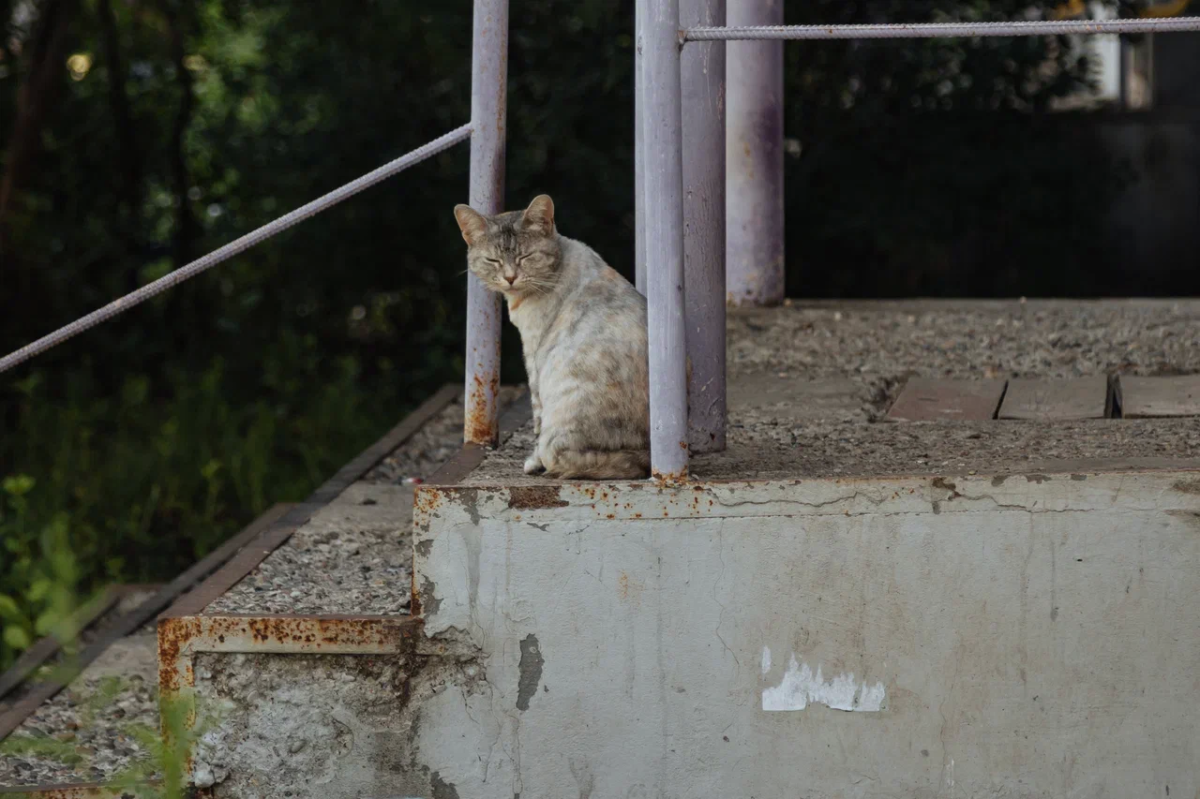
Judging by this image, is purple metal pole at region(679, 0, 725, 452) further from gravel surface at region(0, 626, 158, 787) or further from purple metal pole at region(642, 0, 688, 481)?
gravel surface at region(0, 626, 158, 787)

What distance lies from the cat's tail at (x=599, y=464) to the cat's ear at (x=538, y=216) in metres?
0.57

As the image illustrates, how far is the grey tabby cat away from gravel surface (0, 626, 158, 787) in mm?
1195

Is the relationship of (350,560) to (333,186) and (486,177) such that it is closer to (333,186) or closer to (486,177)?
(486,177)

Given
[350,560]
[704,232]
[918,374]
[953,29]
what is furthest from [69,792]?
[918,374]

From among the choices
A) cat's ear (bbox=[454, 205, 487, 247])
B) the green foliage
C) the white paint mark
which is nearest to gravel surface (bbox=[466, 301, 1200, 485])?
the white paint mark

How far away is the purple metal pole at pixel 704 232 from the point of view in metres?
3.49

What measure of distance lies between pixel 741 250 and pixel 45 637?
286 centimetres

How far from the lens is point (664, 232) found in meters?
2.91

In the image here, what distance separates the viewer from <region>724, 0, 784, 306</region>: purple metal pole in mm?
5500

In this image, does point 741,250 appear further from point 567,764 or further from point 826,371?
point 567,764

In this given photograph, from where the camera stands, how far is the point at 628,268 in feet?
25.1

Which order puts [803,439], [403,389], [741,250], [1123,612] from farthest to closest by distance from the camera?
[403,389], [741,250], [803,439], [1123,612]

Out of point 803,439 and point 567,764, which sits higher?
point 803,439

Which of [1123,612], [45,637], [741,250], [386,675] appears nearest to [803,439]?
[1123,612]
